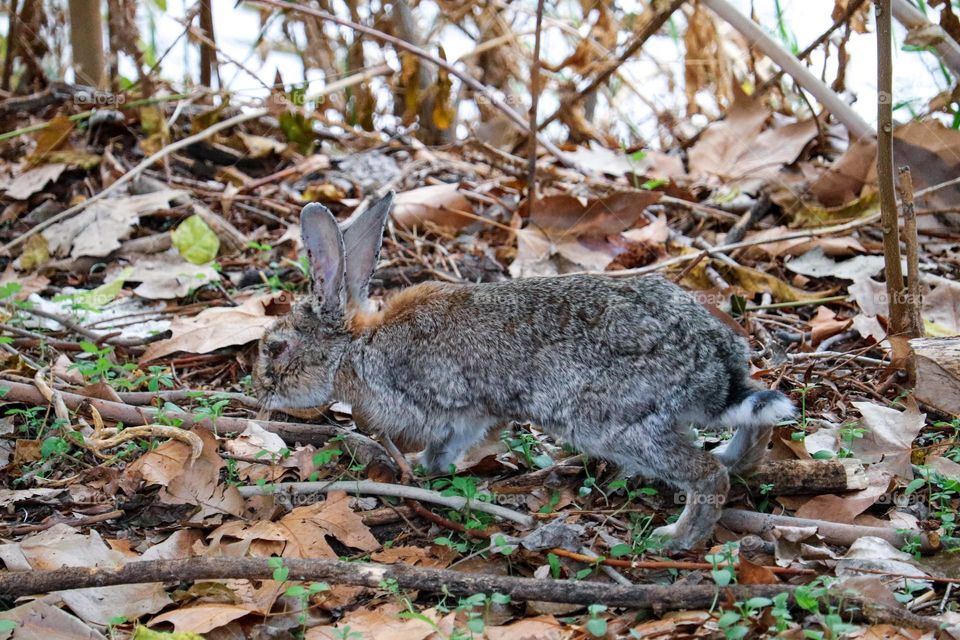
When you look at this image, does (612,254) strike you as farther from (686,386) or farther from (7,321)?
(7,321)

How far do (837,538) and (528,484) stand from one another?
A: 1453mm

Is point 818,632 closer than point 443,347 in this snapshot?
Yes

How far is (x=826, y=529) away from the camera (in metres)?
4.36

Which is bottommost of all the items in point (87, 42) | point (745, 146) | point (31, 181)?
point (31, 181)

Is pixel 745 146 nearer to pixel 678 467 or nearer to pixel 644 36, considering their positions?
pixel 644 36

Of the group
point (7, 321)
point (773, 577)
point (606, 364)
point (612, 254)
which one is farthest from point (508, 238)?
point (773, 577)

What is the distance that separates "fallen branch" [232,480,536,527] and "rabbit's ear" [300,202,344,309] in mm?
1083

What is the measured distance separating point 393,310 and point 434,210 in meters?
2.22

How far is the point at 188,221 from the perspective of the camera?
7.48 meters

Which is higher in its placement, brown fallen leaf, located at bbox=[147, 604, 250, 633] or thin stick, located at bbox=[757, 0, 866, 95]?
thin stick, located at bbox=[757, 0, 866, 95]

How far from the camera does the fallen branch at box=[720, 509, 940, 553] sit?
4180 millimetres

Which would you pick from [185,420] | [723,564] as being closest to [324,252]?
[185,420]

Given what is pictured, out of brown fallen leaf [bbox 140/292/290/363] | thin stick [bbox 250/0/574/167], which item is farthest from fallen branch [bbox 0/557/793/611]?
thin stick [bbox 250/0/574/167]

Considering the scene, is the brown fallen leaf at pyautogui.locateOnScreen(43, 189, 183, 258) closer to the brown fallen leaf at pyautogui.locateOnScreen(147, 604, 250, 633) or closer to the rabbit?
the rabbit
